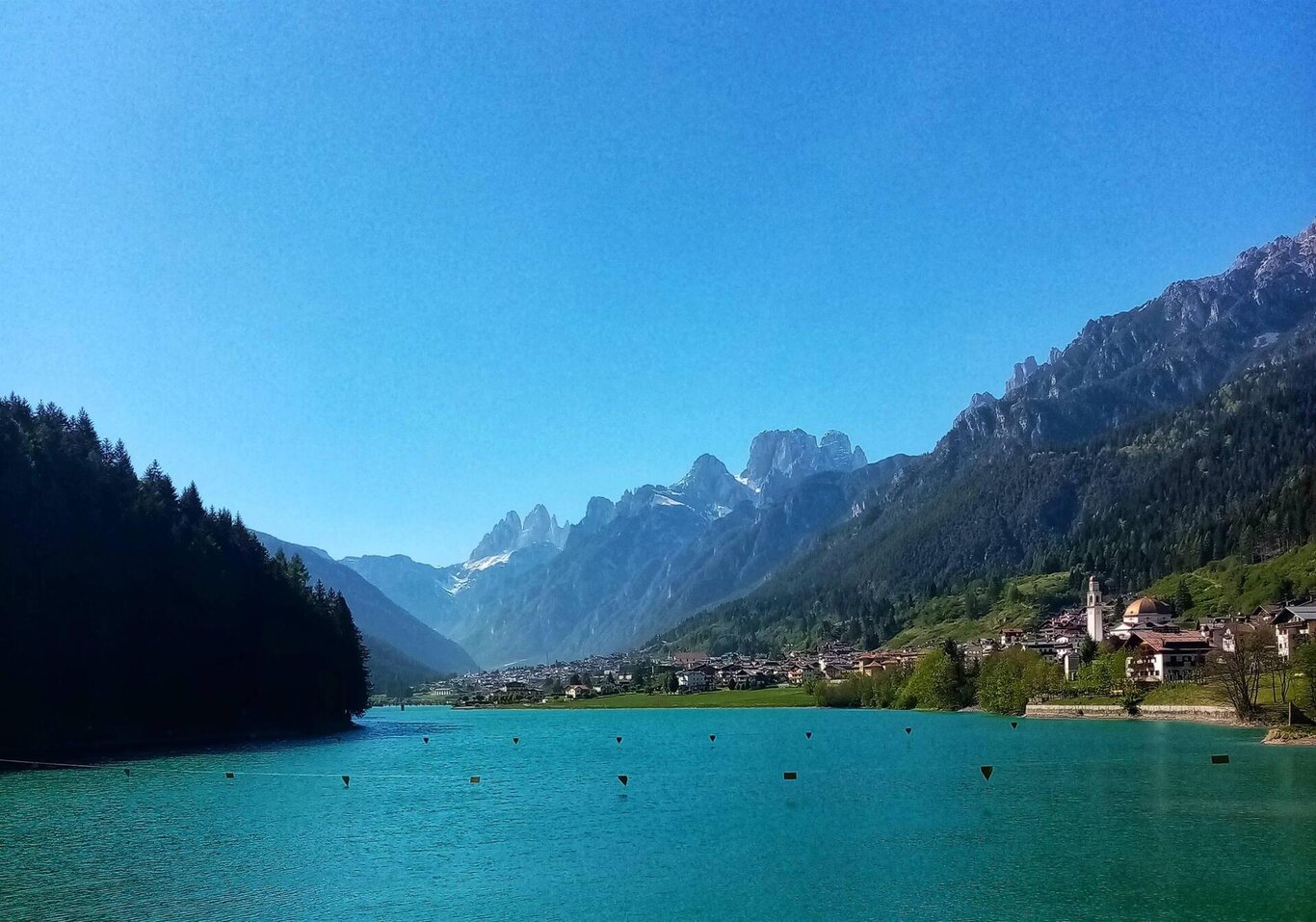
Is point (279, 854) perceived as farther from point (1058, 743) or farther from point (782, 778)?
point (1058, 743)

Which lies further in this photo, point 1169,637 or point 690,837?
point 1169,637

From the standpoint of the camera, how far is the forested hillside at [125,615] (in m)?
83.5

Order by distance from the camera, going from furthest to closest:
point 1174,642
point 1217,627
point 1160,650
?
point 1217,627 < point 1174,642 < point 1160,650

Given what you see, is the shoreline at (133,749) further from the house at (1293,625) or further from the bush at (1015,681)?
the house at (1293,625)

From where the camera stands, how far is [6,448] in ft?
297

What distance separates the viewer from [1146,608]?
174 metres

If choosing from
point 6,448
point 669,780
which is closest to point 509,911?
point 669,780

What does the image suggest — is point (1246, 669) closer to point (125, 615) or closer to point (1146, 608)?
point (1146, 608)

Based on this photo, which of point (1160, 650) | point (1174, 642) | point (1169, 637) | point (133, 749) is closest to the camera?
point (133, 749)

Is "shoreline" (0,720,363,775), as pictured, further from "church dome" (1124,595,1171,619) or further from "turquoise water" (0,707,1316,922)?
"church dome" (1124,595,1171,619)

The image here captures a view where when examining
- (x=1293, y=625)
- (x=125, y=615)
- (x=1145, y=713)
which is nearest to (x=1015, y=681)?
(x=1145, y=713)

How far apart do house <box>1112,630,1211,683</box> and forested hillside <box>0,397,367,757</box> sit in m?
104

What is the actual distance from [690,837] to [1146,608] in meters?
150

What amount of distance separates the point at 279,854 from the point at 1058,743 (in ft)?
218
